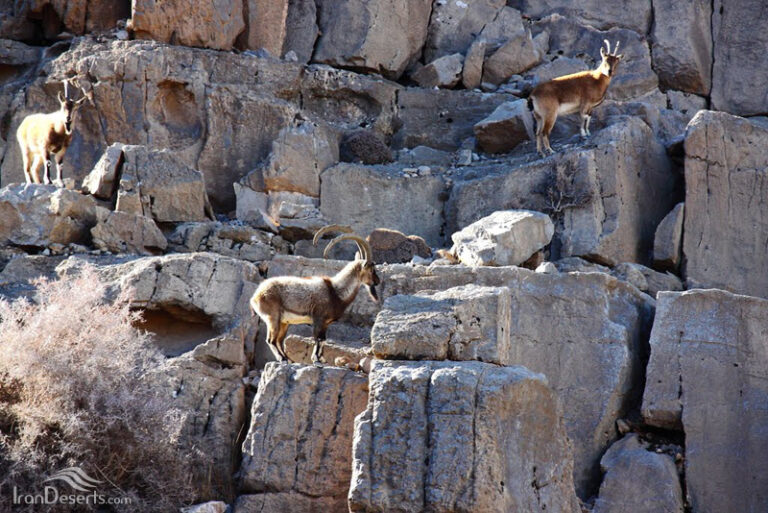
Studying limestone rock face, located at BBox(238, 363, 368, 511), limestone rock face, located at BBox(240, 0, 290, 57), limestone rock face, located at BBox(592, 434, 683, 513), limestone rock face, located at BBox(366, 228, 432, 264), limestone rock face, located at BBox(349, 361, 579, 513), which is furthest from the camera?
limestone rock face, located at BBox(240, 0, 290, 57)

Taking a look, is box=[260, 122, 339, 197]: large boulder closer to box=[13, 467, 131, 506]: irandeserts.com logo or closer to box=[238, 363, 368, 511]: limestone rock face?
box=[238, 363, 368, 511]: limestone rock face

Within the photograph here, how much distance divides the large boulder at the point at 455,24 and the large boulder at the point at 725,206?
5.69m

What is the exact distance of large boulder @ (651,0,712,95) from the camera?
18609 millimetres

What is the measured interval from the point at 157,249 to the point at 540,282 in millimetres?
4824

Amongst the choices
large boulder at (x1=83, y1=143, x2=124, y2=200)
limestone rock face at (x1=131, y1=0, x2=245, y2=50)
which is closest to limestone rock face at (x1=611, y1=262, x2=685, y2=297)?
large boulder at (x1=83, y1=143, x2=124, y2=200)

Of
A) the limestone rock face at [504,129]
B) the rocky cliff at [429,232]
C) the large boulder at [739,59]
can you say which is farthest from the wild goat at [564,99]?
the large boulder at [739,59]

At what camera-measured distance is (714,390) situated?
11.2 metres

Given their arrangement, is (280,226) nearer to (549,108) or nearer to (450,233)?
(450,233)

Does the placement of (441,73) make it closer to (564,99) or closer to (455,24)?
(455,24)

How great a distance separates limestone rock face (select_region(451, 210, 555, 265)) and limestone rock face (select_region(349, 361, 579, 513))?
14.7 feet

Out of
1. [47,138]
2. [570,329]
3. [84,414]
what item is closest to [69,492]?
[84,414]

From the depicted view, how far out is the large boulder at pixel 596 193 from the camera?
45.3 feet

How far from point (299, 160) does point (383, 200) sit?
1.42m

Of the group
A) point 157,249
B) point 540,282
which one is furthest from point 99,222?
point 540,282
